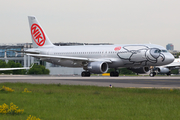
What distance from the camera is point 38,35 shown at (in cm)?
5756

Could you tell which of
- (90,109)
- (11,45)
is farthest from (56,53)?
(11,45)

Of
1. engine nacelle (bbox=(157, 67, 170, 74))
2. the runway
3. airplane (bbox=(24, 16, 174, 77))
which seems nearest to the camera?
the runway

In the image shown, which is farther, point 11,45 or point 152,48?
point 11,45

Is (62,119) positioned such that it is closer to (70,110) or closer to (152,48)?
(70,110)

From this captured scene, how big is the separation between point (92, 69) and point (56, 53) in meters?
11.3

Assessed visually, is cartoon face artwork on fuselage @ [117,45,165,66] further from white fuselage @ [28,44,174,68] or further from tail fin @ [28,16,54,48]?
tail fin @ [28,16,54,48]

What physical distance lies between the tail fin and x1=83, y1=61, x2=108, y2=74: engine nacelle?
14154 millimetres

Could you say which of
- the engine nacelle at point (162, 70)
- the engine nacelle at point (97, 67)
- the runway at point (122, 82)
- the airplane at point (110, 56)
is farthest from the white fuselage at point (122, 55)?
the engine nacelle at point (162, 70)

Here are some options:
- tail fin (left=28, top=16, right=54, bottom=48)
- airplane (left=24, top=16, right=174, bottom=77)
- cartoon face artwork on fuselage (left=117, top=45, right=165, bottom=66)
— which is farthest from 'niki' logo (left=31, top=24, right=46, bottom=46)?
cartoon face artwork on fuselage (left=117, top=45, right=165, bottom=66)

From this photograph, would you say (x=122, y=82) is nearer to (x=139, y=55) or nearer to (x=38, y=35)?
(x=139, y=55)

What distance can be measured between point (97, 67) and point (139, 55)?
618 cm

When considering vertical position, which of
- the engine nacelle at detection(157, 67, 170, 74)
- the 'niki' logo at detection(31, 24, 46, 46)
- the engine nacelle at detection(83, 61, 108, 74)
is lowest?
the engine nacelle at detection(157, 67, 170, 74)

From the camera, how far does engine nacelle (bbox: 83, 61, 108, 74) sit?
4432 cm

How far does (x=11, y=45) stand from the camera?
139 metres
